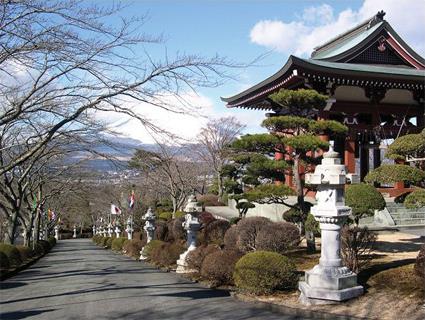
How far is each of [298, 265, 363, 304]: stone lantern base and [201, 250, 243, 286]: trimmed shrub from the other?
2.69m

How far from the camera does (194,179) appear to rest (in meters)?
42.3

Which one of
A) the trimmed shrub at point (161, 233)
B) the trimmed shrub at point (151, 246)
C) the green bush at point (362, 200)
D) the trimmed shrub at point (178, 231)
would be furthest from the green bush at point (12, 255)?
the green bush at point (362, 200)

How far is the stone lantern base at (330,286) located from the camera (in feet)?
25.4

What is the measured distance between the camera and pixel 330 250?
797 centimetres

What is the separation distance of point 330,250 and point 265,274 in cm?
156

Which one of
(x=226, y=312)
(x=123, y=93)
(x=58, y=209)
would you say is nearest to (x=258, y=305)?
(x=226, y=312)

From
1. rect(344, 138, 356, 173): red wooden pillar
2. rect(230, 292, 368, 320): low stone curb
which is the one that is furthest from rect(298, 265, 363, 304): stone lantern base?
rect(344, 138, 356, 173): red wooden pillar

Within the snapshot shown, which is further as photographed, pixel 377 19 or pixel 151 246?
pixel 377 19

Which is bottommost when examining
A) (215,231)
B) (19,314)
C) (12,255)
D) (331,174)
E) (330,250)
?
(12,255)

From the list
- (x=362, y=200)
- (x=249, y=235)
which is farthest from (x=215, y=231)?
(x=362, y=200)

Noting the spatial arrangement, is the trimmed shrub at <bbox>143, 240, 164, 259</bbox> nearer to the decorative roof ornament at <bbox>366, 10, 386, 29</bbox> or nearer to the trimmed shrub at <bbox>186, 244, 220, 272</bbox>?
the trimmed shrub at <bbox>186, 244, 220, 272</bbox>

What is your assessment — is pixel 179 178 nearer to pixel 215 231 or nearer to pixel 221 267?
pixel 215 231

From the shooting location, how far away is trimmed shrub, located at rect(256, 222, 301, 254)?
12109 millimetres

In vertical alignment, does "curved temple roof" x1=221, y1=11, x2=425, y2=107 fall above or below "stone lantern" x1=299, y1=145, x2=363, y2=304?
above
